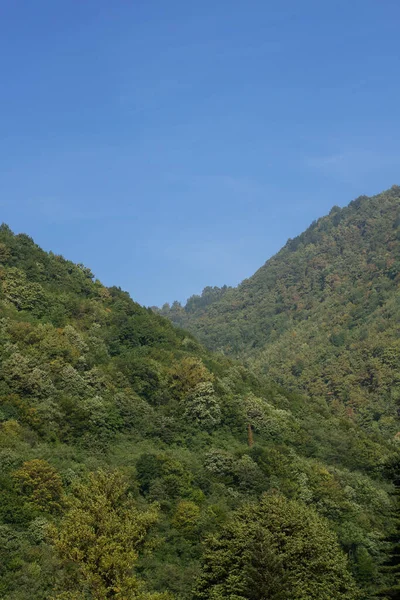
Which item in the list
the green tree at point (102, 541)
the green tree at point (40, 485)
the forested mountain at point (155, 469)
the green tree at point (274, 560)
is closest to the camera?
the green tree at point (102, 541)

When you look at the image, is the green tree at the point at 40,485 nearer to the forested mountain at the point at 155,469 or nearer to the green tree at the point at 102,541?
the forested mountain at the point at 155,469

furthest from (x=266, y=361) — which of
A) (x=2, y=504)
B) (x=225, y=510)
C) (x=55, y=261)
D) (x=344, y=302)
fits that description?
(x=2, y=504)

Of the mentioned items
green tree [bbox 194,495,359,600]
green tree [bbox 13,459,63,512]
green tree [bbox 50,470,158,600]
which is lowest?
green tree [bbox 194,495,359,600]

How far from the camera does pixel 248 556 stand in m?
37.3

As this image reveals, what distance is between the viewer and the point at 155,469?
2361 inches

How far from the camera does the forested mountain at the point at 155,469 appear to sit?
122 ft

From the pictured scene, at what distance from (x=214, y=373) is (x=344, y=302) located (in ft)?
384

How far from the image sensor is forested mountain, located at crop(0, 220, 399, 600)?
37156 mm

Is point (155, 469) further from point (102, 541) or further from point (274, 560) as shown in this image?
point (274, 560)

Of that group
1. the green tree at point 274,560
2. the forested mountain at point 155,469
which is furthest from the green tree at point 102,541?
the green tree at point 274,560

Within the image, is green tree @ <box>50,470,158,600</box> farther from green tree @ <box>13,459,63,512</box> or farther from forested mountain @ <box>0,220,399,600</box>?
green tree @ <box>13,459,63,512</box>

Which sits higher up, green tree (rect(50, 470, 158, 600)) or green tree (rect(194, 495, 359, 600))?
green tree (rect(50, 470, 158, 600))

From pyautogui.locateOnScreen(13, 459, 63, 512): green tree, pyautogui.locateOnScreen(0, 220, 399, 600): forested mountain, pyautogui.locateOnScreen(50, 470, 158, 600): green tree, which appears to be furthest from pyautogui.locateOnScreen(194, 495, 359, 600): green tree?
pyautogui.locateOnScreen(13, 459, 63, 512): green tree

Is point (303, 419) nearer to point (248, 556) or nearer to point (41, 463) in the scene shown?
point (41, 463)
